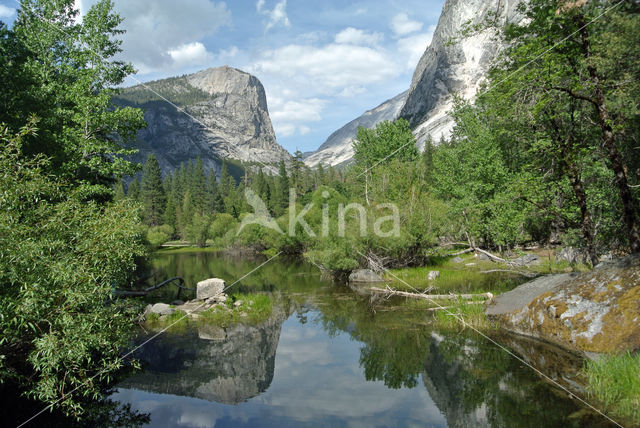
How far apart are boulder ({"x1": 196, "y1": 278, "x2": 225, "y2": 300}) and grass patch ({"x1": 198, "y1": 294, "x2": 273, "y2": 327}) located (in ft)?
2.80

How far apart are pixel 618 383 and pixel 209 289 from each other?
1793 centimetres

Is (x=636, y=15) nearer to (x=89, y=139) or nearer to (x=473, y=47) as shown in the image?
(x=89, y=139)

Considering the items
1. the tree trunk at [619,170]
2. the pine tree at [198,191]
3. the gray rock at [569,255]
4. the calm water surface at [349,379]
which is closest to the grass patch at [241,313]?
the calm water surface at [349,379]

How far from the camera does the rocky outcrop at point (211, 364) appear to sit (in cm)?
1125

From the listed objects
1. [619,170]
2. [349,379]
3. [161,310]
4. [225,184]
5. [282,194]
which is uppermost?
[225,184]

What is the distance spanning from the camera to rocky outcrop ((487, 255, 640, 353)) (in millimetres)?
9898

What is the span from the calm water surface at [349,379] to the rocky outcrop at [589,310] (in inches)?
27.4

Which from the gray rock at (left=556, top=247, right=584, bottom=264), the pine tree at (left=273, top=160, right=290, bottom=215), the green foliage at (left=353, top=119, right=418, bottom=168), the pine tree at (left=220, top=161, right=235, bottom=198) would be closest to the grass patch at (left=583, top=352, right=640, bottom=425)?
the gray rock at (left=556, top=247, right=584, bottom=264)

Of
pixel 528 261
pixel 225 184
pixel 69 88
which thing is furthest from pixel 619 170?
pixel 225 184

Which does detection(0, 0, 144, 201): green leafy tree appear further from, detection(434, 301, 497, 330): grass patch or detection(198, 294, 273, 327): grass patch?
detection(434, 301, 497, 330): grass patch

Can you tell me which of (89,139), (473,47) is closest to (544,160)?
(89,139)

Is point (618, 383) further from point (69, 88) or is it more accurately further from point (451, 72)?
point (451, 72)

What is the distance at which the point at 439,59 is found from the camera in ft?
607

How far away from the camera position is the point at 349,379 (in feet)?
38.9
